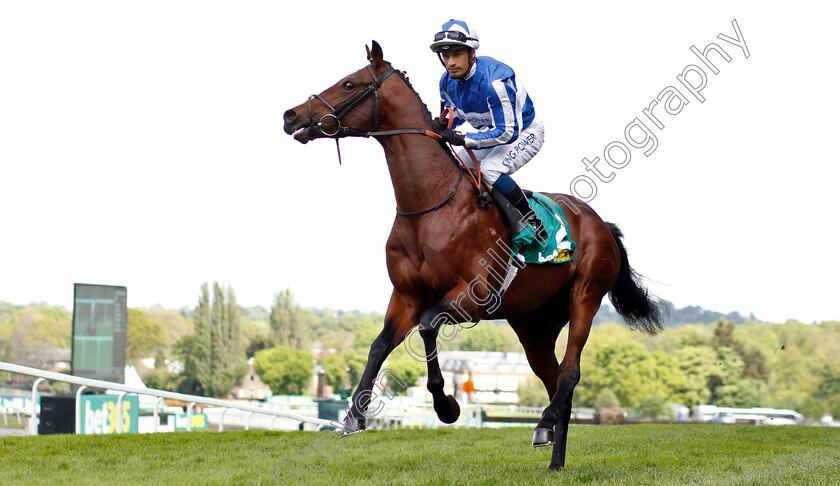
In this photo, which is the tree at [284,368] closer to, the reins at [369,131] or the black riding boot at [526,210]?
the black riding boot at [526,210]

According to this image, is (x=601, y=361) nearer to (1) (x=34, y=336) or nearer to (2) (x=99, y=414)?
(1) (x=34, y=336)

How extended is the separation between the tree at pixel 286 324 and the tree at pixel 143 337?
18.1m

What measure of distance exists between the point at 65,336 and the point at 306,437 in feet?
280

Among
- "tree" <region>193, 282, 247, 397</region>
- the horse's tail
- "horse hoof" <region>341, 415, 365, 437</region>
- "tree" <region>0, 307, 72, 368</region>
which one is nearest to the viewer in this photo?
"horse hoof" <region>341, 415, 365, 437</region>

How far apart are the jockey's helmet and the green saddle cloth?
109cm

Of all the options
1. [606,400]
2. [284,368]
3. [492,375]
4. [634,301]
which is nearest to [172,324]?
[284,368]

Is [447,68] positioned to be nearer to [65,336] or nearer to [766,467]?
[766,467]

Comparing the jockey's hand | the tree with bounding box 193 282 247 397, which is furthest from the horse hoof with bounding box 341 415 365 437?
the tree with bounding box 193 282 247 397

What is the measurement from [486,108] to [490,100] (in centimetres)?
11

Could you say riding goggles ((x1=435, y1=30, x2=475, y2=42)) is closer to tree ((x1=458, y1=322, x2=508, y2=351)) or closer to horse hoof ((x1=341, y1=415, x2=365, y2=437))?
horse hoof ((x1=341, y1=415, x2=365, y2=437))

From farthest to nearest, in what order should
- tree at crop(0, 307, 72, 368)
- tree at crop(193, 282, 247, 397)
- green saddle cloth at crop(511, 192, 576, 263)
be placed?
tree at crop(0, 307, 72, 368) → tree at crop(193, 282, 247, 397) → green saddle cloth at crop(511, 192, 576, 263)

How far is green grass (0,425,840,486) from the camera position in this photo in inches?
176

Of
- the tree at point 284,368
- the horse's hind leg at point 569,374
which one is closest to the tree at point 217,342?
the tree at point 284,368

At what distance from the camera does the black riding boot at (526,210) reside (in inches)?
191
